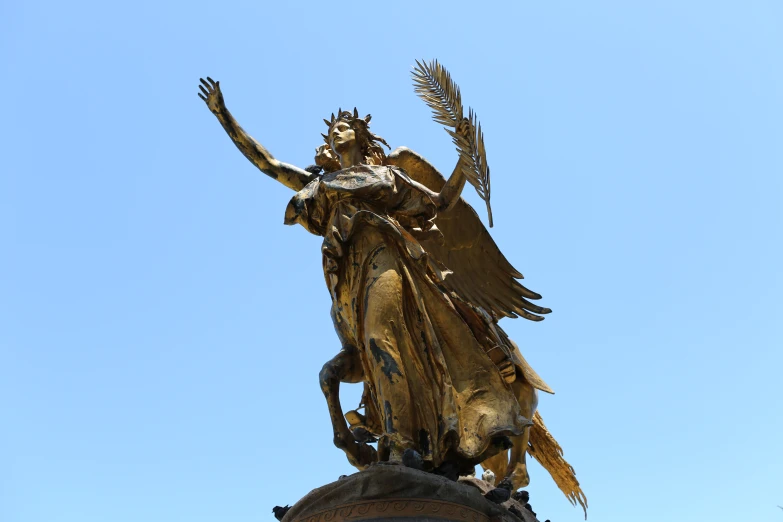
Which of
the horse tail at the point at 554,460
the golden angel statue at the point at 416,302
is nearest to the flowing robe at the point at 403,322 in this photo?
the golden angel statue at the point at 416,302

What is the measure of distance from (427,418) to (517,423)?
650 mm

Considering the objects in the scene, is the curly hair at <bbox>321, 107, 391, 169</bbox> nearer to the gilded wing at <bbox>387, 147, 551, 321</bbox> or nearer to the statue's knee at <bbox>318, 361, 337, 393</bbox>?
the gilded wing at <bbox>387, 147, 551, 321</bbox>

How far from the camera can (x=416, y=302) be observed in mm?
6824

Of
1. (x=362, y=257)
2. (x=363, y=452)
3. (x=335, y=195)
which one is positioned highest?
(x=335, y=195)

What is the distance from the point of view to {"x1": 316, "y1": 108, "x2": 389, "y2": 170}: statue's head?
7598 mm

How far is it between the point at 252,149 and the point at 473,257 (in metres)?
1.90

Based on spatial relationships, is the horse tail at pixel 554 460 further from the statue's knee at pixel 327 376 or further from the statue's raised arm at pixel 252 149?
the statue's raised arm at pixel 252 149

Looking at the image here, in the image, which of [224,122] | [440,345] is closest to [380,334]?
[440,345]

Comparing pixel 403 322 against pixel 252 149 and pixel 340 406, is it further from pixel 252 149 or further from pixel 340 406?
pixel 252 149

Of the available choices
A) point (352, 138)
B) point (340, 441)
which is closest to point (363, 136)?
point (352, 138)

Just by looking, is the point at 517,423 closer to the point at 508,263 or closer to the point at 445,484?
the point at 445,484

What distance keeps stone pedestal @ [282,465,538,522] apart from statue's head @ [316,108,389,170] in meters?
2.68

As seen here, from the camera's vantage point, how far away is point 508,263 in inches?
310

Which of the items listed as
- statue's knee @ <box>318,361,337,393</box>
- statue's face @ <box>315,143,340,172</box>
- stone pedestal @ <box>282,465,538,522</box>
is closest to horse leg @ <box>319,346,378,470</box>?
statue's knee @ <box>318,361,337,393</box>
